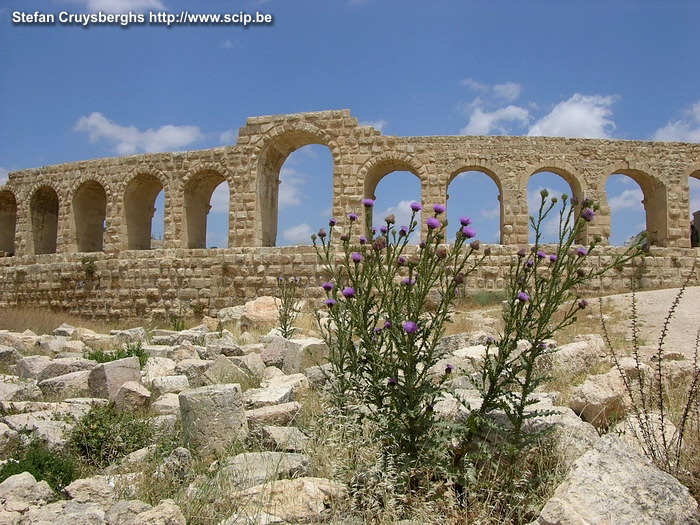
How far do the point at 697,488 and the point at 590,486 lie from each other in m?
0.88

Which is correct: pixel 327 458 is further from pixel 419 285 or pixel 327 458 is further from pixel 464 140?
pixel 464 140

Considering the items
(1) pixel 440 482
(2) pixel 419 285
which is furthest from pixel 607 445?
(2) pixel 419 285

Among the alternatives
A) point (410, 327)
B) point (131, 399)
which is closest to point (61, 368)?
point (131, 399)

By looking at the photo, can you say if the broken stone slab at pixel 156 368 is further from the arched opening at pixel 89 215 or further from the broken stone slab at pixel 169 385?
the arched opening at pixel 89 215

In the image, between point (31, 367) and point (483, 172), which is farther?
point (483, 172)

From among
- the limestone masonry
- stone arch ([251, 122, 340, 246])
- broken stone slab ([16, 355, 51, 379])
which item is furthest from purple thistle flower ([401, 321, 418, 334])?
stone arch ([251, 122, 340, 246])

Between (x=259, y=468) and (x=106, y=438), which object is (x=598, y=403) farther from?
(x=106, y=438)

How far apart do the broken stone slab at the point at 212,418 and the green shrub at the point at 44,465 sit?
804 millimetres

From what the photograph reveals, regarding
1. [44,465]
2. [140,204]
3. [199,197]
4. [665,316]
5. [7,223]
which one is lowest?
[44,465]

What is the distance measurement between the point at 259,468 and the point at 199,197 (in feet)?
44.4

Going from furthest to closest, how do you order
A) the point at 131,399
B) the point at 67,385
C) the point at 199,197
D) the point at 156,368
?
the point at 199,197, the point at 156,368, the point at 67,385, the point at 131,399

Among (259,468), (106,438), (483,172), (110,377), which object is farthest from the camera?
(483,172)

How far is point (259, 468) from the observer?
354 centimetres

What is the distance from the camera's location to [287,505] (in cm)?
307
